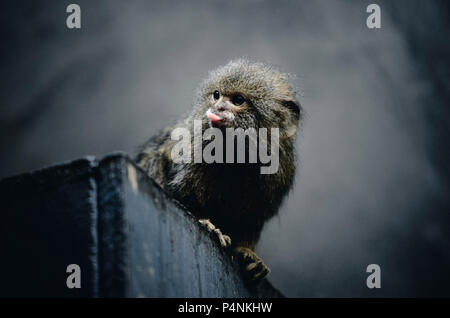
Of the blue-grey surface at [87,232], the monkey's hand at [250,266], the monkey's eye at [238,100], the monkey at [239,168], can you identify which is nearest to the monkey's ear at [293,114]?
the monkey at [239,168]

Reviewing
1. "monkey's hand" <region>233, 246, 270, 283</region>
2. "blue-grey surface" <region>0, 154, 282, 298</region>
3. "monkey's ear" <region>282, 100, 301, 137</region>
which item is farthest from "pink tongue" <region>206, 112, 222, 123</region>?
"blue-grey surface" <region>0, 154, 282, 298</region>

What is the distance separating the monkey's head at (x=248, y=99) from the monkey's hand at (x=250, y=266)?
765 mm

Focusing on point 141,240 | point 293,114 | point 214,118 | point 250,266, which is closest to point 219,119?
point 214,118

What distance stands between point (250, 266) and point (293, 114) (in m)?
1.08

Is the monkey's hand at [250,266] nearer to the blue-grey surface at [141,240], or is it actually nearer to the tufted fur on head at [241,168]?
the tufted fur on head at [241,168]

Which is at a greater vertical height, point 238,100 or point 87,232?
point 238,100

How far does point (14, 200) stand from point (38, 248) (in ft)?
0.66

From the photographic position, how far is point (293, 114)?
121 inches

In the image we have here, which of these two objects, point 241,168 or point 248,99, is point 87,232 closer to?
point 241,168

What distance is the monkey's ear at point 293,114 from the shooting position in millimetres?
3008

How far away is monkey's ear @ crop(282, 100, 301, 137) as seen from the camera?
3008 mm

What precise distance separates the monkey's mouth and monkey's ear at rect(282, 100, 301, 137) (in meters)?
0.49

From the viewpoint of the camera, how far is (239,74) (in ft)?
9.75

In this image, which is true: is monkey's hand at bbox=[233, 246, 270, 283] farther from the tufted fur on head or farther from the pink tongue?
the pink tongue
